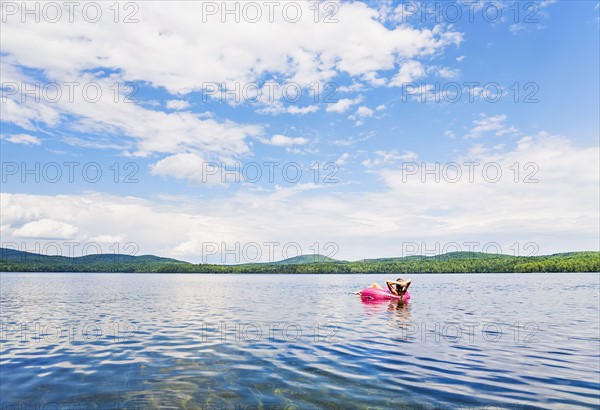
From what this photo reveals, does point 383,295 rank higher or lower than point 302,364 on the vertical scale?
lower

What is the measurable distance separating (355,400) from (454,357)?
24.9 feet

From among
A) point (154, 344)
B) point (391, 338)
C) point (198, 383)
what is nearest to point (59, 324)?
point (154, 344)

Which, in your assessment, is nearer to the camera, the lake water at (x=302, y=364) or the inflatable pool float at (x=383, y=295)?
the lake water at (x=302, y=364)

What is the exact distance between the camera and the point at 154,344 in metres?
20.8

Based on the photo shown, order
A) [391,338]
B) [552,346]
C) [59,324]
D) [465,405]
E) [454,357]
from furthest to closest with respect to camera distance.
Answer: [59,324]
[391,338]
[552,346]
[454,357]
[465,405]

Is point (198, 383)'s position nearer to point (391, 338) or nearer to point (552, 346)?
point (391, 338)

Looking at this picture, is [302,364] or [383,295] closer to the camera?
[302,364]

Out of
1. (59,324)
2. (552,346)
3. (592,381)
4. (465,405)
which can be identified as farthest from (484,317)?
(59,324)

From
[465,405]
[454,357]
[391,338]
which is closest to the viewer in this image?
[465,405]

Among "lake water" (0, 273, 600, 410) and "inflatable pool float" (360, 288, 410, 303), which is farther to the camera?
"inflatable pool float" (360, 288, 410, 303)

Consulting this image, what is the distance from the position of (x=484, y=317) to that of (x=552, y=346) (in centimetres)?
1273

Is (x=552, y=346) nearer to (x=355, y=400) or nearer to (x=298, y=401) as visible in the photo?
(x=355, y=400)

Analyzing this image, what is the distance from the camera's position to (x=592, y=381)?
13461 mm

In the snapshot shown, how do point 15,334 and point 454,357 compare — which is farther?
point 15,334
